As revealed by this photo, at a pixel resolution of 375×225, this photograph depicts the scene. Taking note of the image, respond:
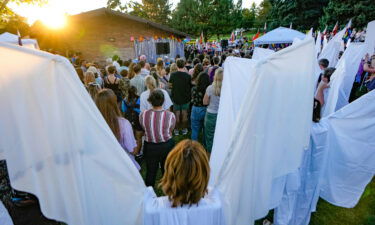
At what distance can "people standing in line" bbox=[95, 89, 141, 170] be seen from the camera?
2.83 meters

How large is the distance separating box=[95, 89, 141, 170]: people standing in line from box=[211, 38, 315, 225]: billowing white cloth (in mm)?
1611

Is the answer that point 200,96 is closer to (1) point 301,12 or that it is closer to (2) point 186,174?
(2) point 186,174

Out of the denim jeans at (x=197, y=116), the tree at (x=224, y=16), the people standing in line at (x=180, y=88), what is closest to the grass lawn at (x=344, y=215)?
the denim jeans at (x=197, y=116)

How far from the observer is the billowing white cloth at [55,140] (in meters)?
1.44

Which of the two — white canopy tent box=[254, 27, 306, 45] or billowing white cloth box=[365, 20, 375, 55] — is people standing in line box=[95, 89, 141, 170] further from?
white canopy tent box=[254, 27, 306, 45]

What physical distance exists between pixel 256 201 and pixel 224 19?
41.5 meters

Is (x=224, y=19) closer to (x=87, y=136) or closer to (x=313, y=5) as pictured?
(x=313, y=5)

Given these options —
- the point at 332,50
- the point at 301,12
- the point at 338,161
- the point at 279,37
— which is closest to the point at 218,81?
the point at 338,161

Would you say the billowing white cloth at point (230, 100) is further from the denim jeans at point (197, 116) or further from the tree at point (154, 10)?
the tree at point (154, 10)

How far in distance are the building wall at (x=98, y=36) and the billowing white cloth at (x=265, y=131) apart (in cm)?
1590

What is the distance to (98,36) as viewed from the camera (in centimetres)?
1570

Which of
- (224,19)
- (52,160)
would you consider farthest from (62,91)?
(224,19)

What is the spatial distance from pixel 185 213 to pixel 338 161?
2471 mm

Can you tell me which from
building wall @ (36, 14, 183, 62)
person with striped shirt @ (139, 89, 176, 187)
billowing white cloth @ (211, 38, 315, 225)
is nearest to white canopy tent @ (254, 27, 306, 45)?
building wall @ (36, 14, 183, 62)
